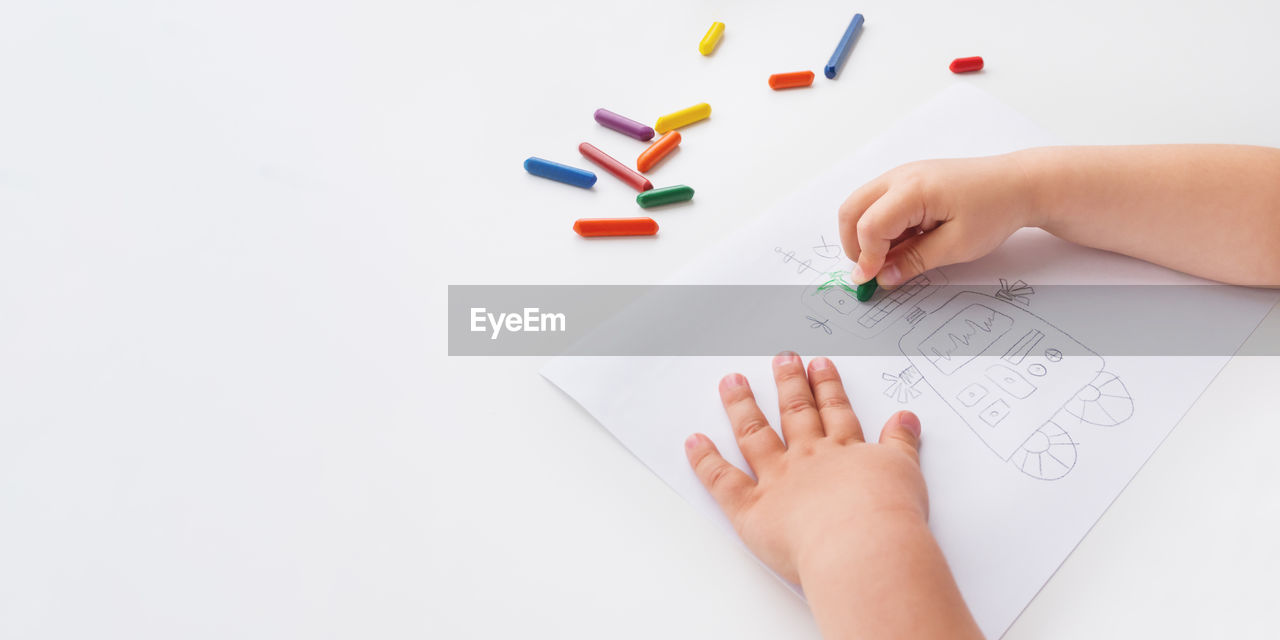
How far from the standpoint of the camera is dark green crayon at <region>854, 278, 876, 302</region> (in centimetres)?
66

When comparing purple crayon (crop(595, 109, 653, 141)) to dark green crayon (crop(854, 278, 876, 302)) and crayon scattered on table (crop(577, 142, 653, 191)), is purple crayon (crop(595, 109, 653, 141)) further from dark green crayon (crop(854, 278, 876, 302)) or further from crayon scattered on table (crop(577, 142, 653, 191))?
dark green crayon (crop(854, 278, 876, 302))

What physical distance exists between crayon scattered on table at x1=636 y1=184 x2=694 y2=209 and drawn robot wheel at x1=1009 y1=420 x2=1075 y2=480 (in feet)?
1.12

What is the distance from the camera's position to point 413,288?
692mm

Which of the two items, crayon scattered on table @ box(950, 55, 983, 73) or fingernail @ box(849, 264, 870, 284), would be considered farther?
crayon scattered on table @ box(950, 55, 983, 73)

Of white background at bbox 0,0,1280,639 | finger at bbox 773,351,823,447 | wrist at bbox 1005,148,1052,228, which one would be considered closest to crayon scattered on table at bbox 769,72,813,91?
white background at bbox 0,0,1280,639

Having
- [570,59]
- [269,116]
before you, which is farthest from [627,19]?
[269,116]

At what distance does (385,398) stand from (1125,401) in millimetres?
543

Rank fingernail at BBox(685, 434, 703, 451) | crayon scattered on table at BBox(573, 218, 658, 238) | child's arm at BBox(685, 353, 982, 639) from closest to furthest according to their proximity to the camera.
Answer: child's arm at BBox(685, 353, 982, 639) → fingernail at BBox(685, 434, 703, 451) → crayon scattered on table at BBox(573, 218, 658, 238)

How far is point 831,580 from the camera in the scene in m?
0.49

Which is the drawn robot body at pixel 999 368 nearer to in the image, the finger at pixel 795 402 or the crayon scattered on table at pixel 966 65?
the finger at pixel 795 402

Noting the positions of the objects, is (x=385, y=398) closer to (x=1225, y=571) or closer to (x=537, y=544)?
(x=537, y=544)

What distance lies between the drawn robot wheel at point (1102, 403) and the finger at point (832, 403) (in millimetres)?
160

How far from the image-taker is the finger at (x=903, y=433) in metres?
0.57

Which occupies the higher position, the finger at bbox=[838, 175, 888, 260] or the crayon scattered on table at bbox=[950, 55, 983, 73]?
the crayon scattered on table at bbox=[950, 55, 983, 73]
